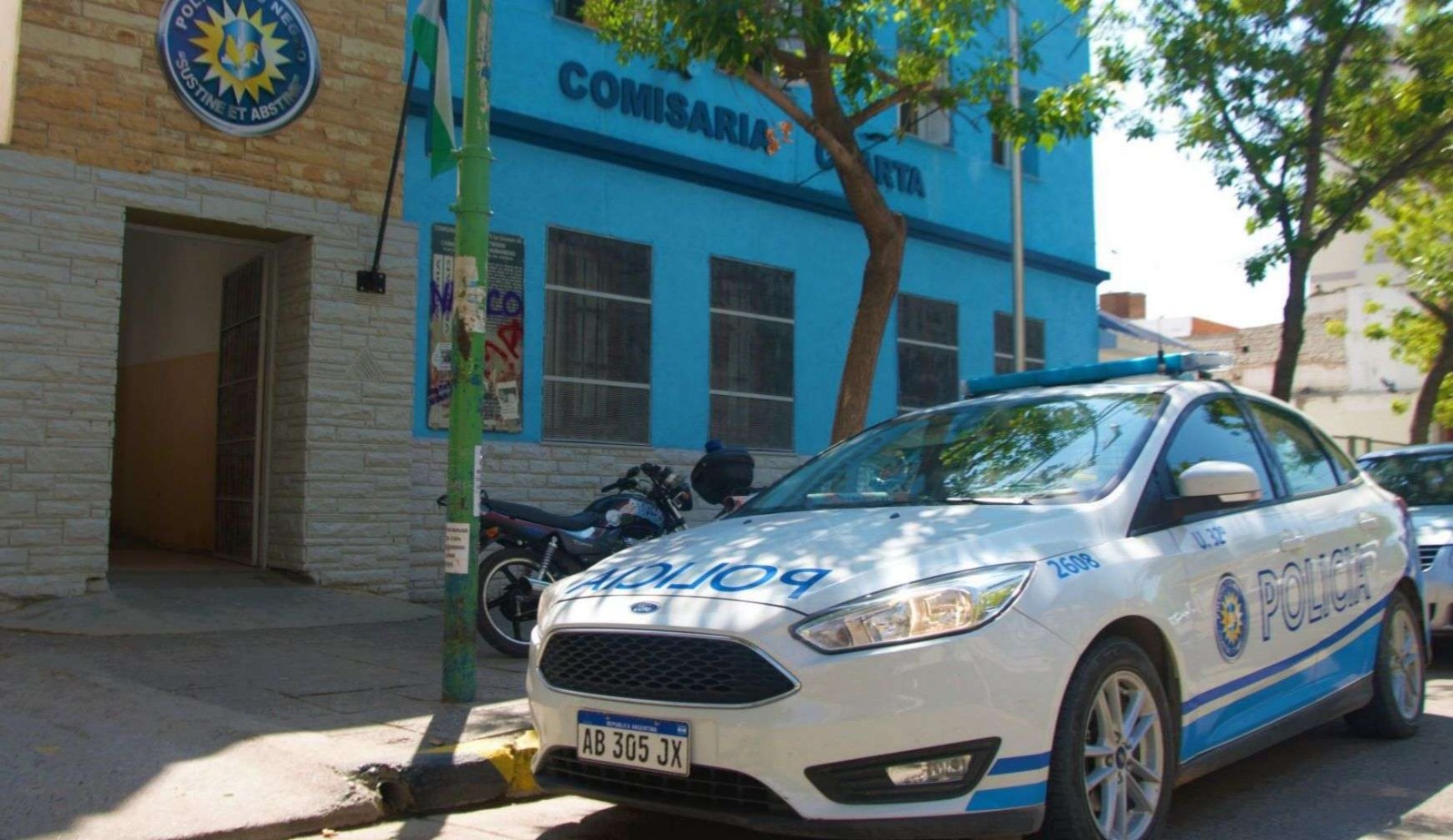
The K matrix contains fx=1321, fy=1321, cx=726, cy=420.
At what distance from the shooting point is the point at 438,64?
25.5 feet

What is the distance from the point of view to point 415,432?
10469 mm

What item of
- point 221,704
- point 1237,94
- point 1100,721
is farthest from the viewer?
point 1237,94

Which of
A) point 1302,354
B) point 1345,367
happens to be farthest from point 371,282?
point 1302,354

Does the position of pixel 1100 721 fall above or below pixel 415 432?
below

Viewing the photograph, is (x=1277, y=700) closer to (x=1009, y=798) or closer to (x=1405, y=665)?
(x=1405, y=665)

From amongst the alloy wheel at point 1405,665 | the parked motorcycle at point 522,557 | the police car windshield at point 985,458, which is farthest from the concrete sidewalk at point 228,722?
the alloy wheel at point 1405,665

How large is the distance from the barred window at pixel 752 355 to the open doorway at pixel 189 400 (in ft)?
14.2

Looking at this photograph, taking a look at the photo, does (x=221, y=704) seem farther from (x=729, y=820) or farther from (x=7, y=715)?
(x=729, y=820)

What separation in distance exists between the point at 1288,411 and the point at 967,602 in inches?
123

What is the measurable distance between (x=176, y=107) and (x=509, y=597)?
4324 mm

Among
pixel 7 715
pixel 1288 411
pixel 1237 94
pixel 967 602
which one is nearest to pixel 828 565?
pixel 967 602

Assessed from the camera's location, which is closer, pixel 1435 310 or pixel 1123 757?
pixel 1123 757

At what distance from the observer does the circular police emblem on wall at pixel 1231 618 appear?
4.72 metres

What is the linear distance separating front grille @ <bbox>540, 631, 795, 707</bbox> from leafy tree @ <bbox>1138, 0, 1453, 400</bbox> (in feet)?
34.0
